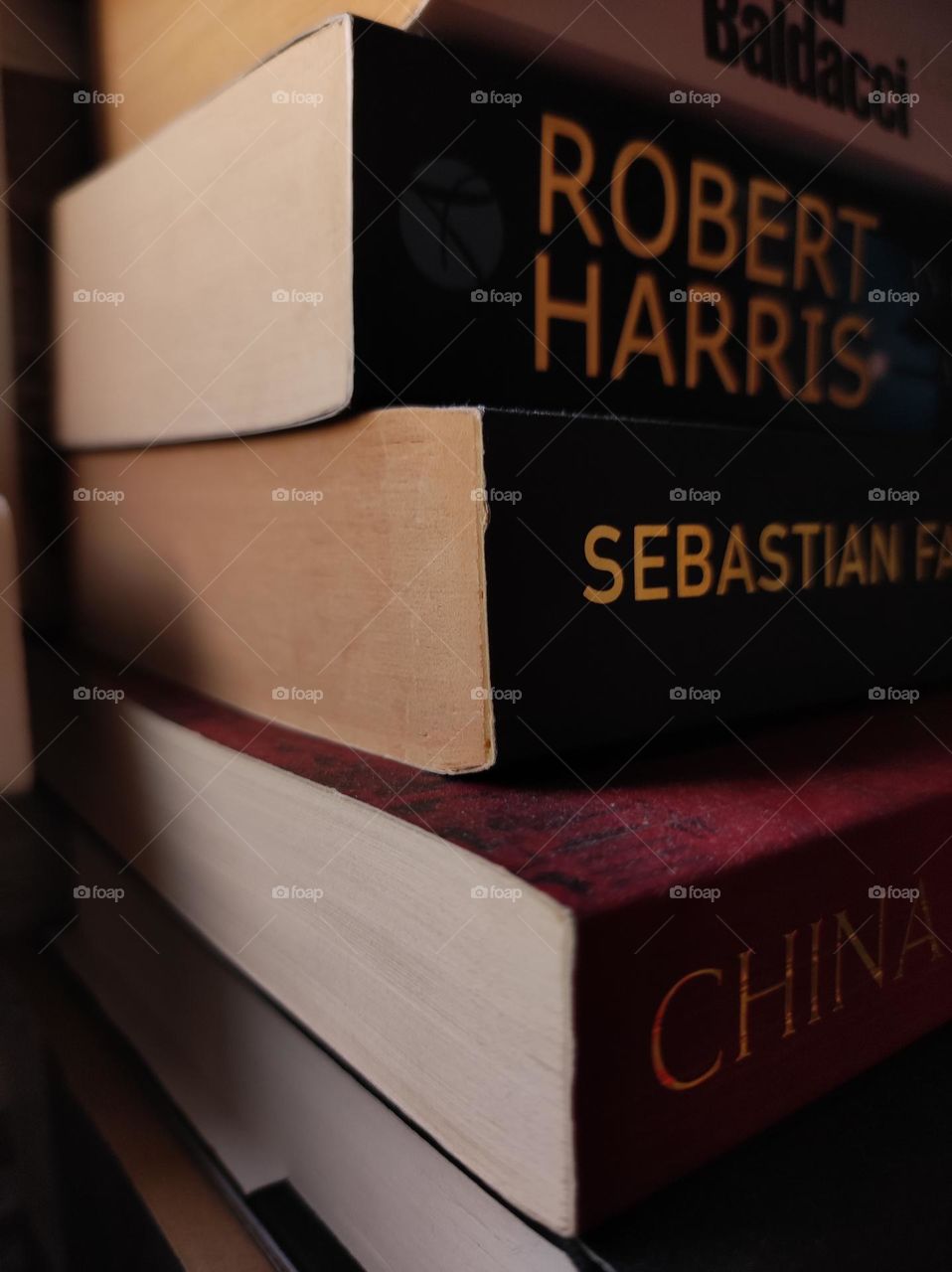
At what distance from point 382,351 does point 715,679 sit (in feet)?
0.70

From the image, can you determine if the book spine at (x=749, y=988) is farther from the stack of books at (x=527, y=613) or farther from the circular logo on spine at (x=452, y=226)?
the circular logo on spine at (x=452, y=226)

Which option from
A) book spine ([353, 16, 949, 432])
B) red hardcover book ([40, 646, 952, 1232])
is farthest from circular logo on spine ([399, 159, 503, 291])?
red hardcover book ([40, 646, 952, 1232])

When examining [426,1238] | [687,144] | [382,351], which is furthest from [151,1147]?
[687,144]

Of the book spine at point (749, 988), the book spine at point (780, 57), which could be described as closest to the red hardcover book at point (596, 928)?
the book spine at point (749, 988)

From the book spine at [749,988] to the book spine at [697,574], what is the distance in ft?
A: 0.25

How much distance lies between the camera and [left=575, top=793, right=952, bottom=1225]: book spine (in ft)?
1.01

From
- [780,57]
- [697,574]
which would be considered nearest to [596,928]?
[697,574]

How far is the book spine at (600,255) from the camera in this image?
416 mm

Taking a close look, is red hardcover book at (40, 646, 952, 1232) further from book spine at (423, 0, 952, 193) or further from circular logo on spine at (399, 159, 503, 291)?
book spine at (423, 0, 952, 193)

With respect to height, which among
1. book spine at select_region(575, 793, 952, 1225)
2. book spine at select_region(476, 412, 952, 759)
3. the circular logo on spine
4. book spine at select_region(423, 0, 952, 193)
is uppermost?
book spine at select_region(423, 0, 952, 193)

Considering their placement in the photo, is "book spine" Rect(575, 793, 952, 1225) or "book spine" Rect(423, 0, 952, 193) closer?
"book spine" Rect(575, 793, 952, 1225)

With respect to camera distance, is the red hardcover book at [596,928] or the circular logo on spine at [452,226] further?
the circular logo on spine at [452,226]

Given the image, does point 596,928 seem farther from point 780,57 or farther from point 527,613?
point 780,57

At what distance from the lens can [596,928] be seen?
296 mm
